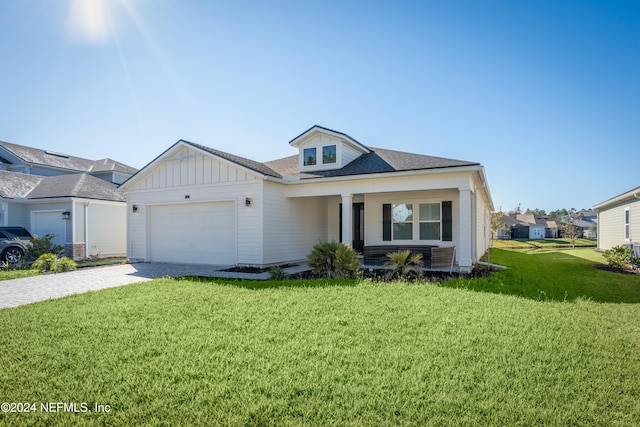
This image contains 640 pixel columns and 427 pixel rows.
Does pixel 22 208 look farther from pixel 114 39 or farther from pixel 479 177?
pixel 479 177

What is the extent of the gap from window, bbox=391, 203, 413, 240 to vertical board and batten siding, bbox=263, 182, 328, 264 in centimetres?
332

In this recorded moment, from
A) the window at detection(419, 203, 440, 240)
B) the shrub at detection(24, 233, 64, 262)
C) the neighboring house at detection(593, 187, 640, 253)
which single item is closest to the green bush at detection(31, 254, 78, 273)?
the shrub at detection(24, 233, 64, 262)

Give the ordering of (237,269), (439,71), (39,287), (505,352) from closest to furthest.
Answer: (505,352), (39,287), (237,269), (439,71)

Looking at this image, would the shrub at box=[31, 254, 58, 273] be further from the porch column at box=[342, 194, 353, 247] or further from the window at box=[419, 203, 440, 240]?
the window at box=[419, 203, 440, 240]

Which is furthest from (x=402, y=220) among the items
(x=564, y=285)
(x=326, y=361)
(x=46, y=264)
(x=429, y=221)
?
(x=46, y=264)

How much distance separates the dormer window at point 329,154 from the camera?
551 inches

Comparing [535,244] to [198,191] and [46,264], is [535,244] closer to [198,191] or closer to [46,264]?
[198,191]

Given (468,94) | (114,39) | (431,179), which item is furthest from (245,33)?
(468,94)

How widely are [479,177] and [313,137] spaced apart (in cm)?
645

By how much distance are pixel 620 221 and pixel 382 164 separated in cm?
1525

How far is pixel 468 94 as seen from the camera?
1305cm

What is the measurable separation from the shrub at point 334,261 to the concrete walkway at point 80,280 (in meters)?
3.10

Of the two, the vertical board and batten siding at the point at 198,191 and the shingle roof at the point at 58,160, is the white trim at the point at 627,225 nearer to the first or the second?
the vertical board and batten siding at the point at 198,191

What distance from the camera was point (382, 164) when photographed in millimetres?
12852
